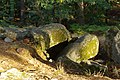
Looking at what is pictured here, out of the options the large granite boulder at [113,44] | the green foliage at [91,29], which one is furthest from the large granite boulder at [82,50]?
A: the green foliage at [91,29]

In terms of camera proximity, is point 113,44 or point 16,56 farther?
point 113,44

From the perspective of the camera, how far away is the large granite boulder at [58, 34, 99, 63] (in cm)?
878

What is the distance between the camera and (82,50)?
29.4 feet

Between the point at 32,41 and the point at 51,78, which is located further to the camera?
the point at 32,41

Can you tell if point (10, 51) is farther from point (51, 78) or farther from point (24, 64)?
point (51, 78)

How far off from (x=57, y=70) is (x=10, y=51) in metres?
1.66

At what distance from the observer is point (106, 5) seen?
16234 millimetres

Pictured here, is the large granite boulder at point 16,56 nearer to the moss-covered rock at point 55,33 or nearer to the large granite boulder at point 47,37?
the large granite boulder at point 47,37

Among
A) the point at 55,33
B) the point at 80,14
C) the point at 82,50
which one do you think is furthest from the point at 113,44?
the point at 80,14

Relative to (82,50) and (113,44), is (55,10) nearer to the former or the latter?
(82,50)

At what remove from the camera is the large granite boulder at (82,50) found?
28.8 feet

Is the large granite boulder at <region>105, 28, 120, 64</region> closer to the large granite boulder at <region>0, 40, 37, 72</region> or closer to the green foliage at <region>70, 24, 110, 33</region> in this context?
the large granite boulder at <region>0, 40, 37, 72</region>

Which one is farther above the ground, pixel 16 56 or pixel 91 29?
pixel 16 56

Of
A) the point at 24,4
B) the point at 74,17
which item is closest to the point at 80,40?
the point at 74,17
